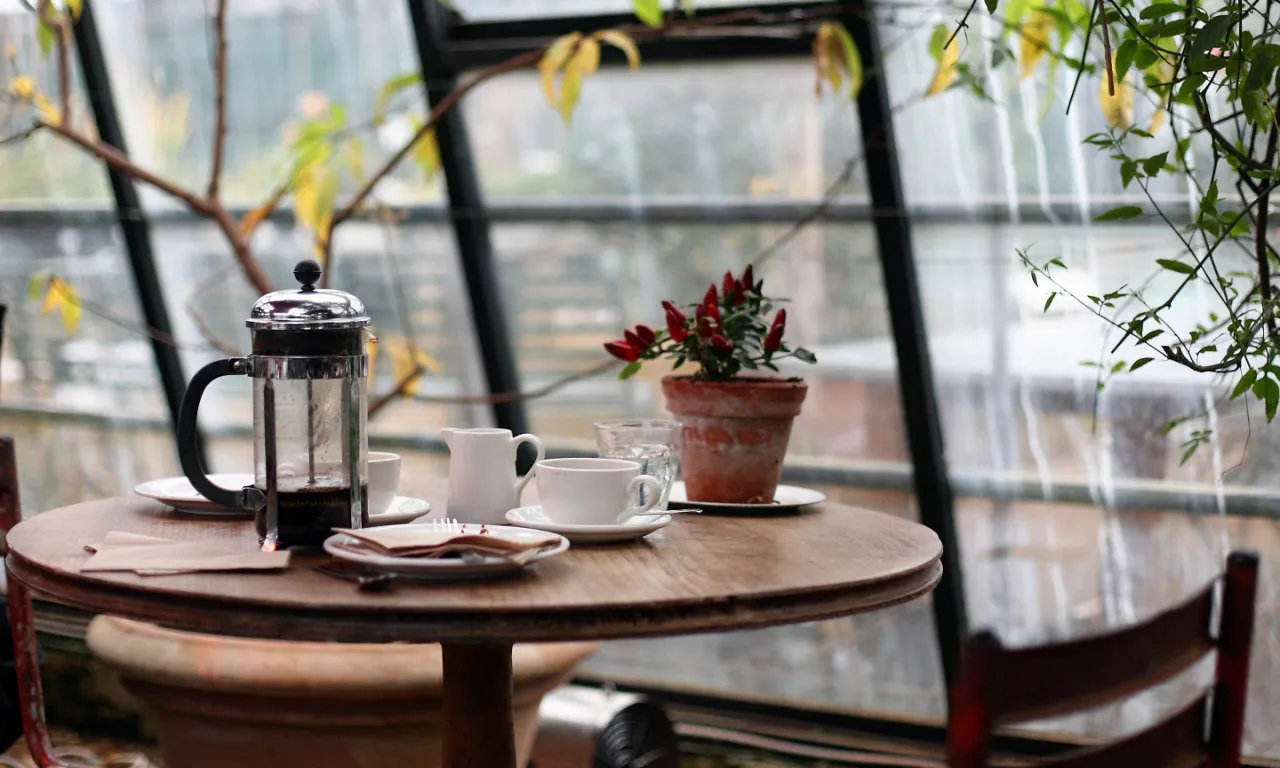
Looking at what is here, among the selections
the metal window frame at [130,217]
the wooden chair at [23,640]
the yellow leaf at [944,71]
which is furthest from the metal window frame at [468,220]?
the wooden chair at [23,640]

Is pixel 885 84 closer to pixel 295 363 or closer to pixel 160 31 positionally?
pixel 295 363

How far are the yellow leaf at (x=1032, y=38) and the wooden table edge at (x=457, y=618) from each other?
4.97 feet

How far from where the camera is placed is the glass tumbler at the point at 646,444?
160cm

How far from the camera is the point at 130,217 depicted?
148 inches

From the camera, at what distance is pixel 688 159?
10.1 feet

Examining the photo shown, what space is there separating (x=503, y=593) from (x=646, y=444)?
16.7 inches

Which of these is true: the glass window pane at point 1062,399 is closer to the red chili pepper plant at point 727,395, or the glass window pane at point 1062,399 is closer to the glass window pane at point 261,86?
the red chili pepper plant at point 727,395

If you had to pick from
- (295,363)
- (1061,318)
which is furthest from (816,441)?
(295,363)

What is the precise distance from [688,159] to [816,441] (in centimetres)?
69

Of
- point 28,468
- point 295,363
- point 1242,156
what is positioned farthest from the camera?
point 28,468

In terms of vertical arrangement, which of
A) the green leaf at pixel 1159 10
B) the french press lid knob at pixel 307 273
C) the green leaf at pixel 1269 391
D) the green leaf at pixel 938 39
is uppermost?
the green leaf at pixel 938 39

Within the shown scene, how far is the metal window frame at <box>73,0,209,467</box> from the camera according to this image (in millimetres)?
3678

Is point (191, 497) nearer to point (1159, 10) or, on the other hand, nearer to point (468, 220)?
point (1159, 10)

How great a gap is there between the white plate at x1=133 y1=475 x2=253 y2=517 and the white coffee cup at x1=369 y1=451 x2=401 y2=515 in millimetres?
165
